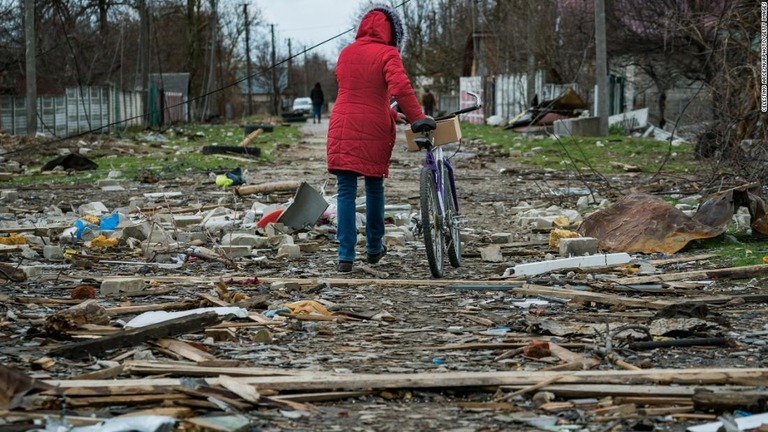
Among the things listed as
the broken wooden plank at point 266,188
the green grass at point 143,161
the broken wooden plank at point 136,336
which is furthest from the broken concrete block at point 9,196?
the broken wooden plank at point 136,336

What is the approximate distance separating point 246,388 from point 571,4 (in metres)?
41.2

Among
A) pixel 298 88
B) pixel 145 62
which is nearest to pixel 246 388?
pixel 145 62

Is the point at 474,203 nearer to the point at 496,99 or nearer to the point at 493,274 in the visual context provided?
the point at 493,274

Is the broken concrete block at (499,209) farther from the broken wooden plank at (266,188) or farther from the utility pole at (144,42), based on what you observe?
the utility pole at (144,42)

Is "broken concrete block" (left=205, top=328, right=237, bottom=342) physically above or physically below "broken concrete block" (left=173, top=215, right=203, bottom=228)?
above

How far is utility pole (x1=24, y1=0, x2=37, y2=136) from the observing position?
2877 centimetres

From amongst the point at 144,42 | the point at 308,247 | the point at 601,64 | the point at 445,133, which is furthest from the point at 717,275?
the point at 144,42

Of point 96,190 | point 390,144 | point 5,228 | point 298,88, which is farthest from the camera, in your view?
point 298,88

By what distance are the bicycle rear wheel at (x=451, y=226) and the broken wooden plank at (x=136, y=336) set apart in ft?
9.58

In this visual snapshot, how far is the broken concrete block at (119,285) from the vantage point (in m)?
6.86

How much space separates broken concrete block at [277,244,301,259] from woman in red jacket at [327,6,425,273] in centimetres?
103

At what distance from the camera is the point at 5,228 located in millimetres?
10336

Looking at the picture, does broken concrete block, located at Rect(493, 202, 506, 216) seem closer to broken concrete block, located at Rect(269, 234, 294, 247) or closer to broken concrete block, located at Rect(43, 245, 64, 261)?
broken concrete block, located at Rect(269, 234, 294, 247)

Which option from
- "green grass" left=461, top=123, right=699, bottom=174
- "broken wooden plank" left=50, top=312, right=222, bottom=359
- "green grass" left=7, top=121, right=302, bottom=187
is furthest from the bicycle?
"green grass" left=7, top=121, right=302, bottom=187
